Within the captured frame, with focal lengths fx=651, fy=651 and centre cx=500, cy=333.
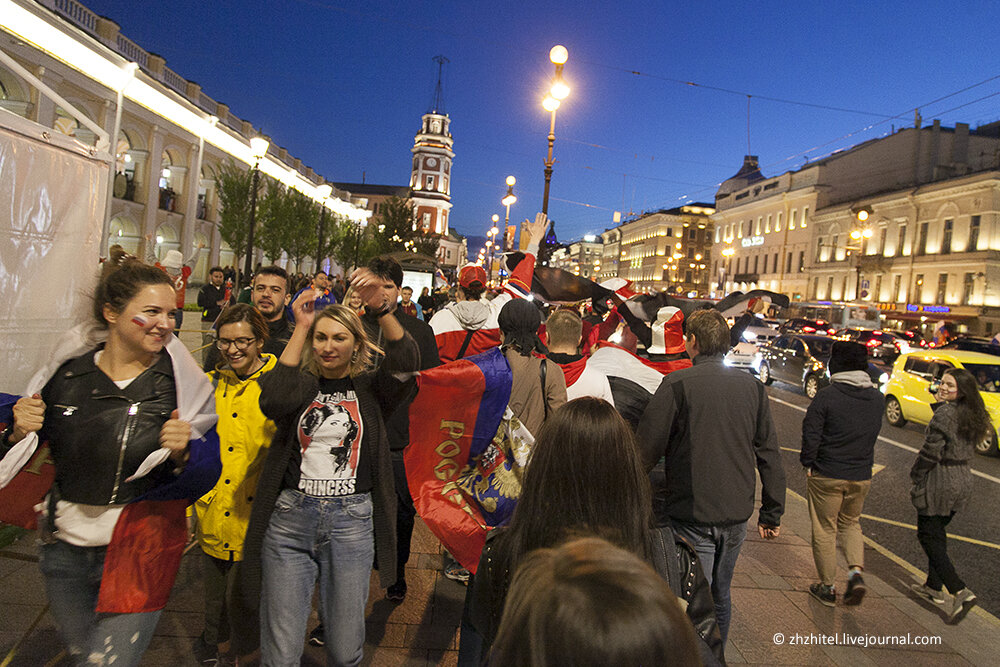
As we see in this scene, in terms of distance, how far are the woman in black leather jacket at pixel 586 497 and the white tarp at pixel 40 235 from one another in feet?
12.8

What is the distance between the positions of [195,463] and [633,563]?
6.73ft

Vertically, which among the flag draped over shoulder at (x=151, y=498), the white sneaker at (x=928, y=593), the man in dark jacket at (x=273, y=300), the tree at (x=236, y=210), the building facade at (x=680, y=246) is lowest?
the white sneaker at (x=928, y=593)

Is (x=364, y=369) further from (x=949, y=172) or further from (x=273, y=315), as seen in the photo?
(x=949, y=172)

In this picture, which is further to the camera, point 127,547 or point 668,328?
point 668,328

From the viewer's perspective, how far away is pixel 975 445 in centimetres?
520

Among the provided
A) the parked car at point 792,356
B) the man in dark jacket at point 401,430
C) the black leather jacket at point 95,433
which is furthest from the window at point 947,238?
the black leather jacket at point 95,433

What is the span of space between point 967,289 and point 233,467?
49323 millimetres

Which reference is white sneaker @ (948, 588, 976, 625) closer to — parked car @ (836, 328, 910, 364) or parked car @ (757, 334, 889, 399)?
Answer: parked car @ (757, 334, 889, 399)

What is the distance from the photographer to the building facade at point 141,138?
1994 cm

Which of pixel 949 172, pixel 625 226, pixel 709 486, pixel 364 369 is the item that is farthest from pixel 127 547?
pixel 625 226

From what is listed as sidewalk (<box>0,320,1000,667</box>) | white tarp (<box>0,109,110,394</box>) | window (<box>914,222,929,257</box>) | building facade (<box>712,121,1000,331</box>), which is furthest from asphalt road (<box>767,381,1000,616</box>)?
window (<box>914,222,929,257</box>)

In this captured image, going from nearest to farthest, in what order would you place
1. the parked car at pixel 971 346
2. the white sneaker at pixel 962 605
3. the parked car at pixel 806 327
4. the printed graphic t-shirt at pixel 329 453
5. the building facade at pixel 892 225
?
the printed graphic t-shirt at pixel 329 453 < the white sneaker at pixel 962 605 < the parked car at pixel 971 346 < the parked car at pixel 806 327 < the building facade at pixel 892 225

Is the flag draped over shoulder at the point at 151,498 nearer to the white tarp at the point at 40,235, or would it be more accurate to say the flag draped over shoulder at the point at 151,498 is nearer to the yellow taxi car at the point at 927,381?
the white tarp at the point at 40,235

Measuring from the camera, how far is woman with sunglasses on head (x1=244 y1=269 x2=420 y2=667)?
9.37 feet
